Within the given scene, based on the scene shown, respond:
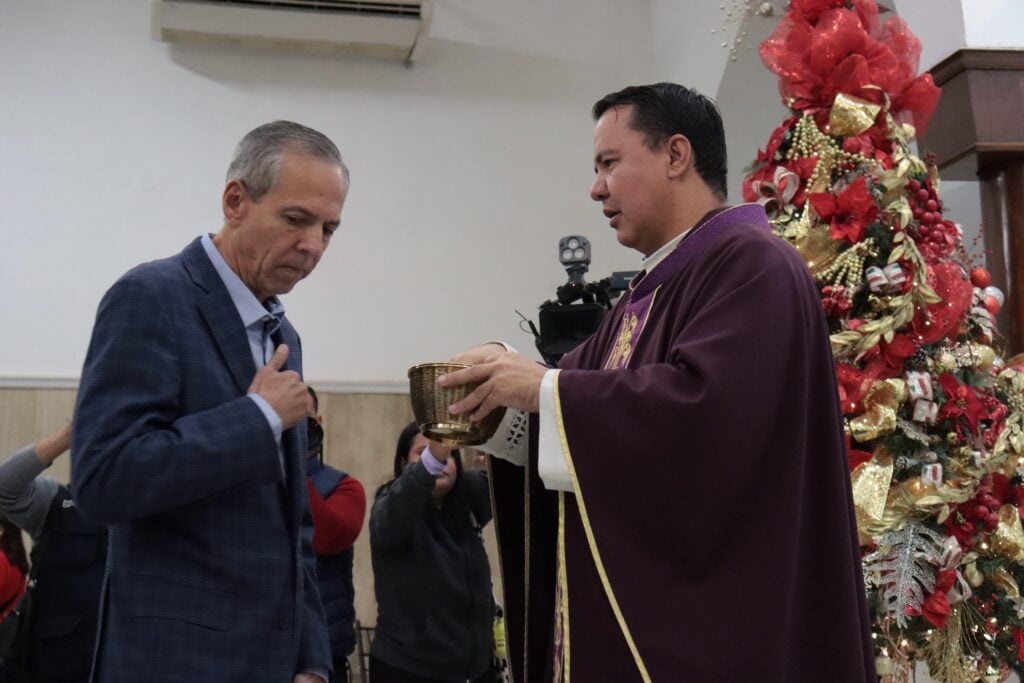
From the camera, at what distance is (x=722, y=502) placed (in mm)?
1654

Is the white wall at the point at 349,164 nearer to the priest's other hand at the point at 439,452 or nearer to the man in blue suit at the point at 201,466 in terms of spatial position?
the priest's other hand at the point at 439,452

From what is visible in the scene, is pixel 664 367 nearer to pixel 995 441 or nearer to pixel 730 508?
pixel 730 508

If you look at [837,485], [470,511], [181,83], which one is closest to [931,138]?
[470,511]

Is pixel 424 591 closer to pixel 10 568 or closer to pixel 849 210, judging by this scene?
pixel 10 568

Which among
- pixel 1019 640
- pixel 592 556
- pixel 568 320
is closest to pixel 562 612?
pixel 592 556

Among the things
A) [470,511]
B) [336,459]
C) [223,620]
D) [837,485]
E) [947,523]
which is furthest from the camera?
[336,459]

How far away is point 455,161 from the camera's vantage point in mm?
6699

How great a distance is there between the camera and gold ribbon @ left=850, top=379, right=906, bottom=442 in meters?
2.93

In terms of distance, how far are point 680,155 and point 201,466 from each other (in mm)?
1062

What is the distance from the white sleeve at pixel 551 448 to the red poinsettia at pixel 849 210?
1.56 metres

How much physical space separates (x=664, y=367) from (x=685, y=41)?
5.43m

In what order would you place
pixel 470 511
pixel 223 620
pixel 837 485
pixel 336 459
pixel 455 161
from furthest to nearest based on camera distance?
pixel 455 161 → pixel 336 459 → pixel 470 511 → pixel 837 485 → pixel 223 620

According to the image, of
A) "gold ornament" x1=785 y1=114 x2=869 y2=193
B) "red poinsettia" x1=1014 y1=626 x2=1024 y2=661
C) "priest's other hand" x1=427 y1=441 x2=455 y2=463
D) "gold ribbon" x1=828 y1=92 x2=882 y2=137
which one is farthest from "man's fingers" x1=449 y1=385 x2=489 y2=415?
"red poinsettia" x1=1014 y1=626 x2=1024 y2=661

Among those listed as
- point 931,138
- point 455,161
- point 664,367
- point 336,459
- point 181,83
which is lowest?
point 336,459
